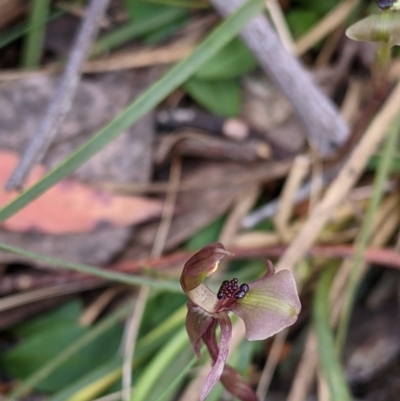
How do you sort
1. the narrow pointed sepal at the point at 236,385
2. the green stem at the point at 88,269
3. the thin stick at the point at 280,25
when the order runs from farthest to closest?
the thin stick at the point at 280,25
the narrow pointed sepal at the point at 236,385
the green stem at the point at 88,269

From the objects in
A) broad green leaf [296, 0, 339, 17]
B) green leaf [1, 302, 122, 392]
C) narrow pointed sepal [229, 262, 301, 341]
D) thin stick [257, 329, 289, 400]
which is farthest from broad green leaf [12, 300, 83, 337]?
broad green leaf [296, 0, 339, 17]

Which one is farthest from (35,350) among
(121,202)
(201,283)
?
(201,283)

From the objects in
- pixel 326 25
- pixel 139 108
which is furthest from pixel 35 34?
pixel 326 25

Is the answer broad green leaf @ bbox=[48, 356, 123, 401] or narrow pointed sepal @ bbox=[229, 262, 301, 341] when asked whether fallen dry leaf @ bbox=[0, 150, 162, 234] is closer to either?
broad green leaf @ bbox=[48, 356, 123, 401]

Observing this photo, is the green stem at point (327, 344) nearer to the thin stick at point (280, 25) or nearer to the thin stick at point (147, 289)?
the thin stick at point (147, 289)

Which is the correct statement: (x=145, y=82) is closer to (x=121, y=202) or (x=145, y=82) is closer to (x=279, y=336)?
(x=121, y=202)

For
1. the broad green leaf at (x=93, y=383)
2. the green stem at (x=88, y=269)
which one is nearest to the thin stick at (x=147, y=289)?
the broad green leaf at (x=93, y=383)
